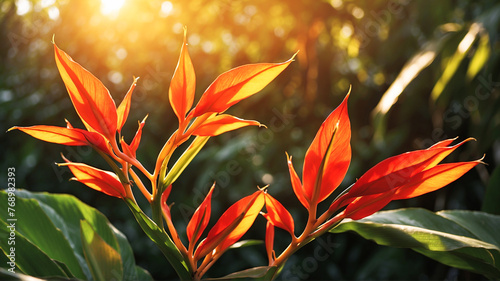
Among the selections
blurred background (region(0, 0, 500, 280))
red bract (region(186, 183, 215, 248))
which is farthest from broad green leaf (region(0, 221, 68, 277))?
blurred background (region(0, 0, 500, 280))

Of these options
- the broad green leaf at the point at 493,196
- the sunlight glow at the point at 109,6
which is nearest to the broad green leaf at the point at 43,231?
the broad green leaf at the point at 493,196

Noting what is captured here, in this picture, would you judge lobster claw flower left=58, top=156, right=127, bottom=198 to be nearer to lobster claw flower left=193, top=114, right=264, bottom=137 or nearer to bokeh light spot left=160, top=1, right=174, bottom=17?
lobster claw flower left=193, top=114, right=264, bottom=137

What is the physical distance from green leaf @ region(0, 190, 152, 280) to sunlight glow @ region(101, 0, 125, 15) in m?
1.38

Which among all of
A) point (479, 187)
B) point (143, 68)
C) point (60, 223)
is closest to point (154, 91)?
point (143, 68)

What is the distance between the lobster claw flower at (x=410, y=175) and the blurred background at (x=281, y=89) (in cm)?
60

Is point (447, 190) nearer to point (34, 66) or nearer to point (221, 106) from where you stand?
point (221, 106)

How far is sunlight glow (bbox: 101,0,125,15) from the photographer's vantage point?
5.65ft

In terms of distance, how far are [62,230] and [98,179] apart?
203mm

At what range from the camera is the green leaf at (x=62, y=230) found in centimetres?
35

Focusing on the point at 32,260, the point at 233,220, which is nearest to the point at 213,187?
the point at 233,220

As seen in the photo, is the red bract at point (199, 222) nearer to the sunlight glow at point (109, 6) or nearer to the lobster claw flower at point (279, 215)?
the lobster claw flower at point (279, 215)

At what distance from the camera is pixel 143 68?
194 cm

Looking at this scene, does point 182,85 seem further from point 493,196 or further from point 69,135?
point 493,196

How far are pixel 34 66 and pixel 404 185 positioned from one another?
89.6 inches
